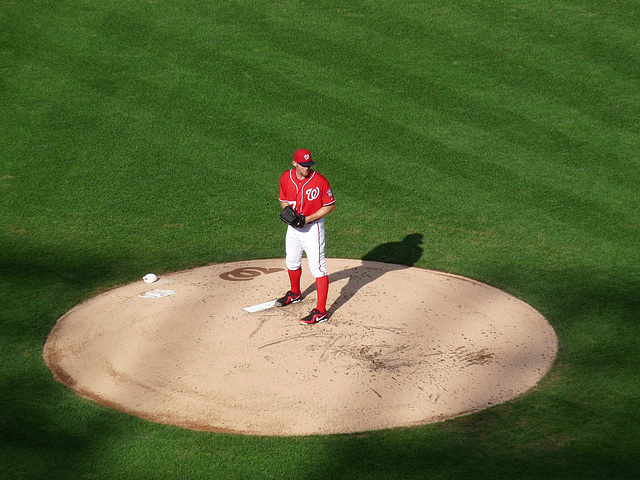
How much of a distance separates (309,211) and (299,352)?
164 cm

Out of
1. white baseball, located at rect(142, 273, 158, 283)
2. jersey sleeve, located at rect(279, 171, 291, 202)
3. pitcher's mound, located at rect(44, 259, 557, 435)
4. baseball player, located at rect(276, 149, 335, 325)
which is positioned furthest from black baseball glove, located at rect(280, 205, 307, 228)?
white baseball, located at rect(142, 273, 158, 283)

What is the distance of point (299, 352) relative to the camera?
6.69 meters

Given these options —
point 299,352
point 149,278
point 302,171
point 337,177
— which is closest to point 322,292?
point 299,352

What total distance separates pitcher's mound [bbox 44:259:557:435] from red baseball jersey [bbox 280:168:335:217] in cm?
127

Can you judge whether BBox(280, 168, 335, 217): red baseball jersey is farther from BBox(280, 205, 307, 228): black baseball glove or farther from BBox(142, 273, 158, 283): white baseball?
BBox(142, 273, 158, 283): white baseball

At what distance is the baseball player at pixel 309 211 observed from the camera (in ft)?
23.5

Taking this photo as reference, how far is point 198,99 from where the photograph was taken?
13.2 metres

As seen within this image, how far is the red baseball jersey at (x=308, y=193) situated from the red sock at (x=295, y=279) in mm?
841

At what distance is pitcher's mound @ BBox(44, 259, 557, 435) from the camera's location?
5.87 metres

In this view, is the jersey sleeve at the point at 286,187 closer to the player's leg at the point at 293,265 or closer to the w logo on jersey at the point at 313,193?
the w logo on jersey at the point at 313,193

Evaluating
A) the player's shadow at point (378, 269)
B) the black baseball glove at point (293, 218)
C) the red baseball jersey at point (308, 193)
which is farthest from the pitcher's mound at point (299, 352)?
the red baseball jersey at point (308, 193)

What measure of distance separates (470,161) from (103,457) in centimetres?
844

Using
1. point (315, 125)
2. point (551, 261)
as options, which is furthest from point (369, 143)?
point (551, 261)

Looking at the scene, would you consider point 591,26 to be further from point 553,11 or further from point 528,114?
point 528,114
